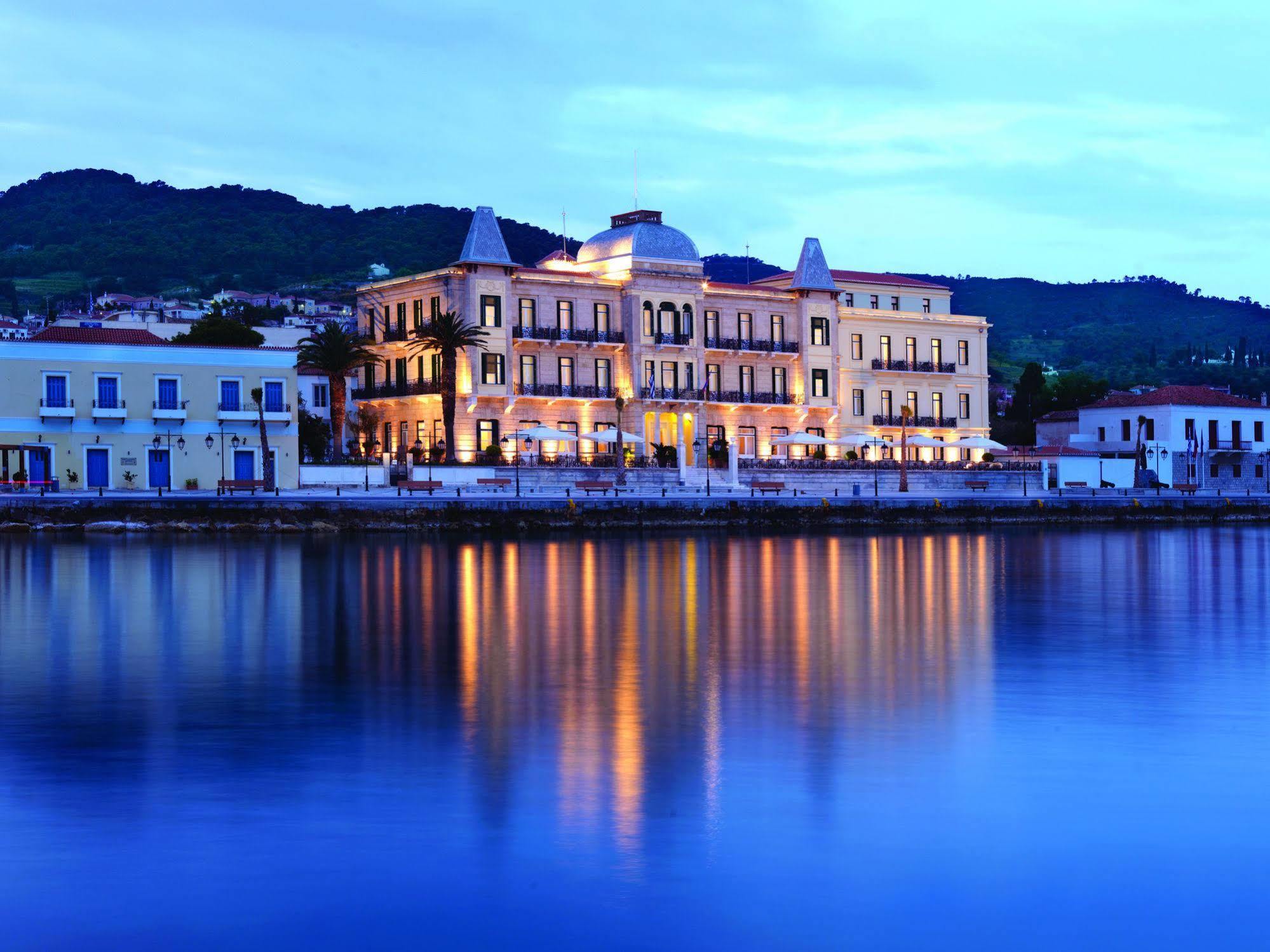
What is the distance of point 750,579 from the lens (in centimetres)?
3231

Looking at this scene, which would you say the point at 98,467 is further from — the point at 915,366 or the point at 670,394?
the point at 915,366

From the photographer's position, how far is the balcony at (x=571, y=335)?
234 ft

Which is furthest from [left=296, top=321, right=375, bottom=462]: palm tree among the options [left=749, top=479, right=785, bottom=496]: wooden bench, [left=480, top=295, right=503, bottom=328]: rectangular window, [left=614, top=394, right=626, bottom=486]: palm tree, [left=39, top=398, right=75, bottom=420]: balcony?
[left=749, top=479, right=785, bottom=496]: wooden bench

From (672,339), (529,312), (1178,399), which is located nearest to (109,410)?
(529,312)

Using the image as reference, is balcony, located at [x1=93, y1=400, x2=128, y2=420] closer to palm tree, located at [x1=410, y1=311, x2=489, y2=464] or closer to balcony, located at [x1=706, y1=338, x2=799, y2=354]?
palm tree, located at [x1=410, y1=311, x2=489, y2=464]

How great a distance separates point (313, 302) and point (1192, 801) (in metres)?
147

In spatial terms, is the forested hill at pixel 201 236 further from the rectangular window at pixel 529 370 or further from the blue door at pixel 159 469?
the blue door at pixel 159 469

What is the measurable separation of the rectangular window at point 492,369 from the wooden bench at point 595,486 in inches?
441

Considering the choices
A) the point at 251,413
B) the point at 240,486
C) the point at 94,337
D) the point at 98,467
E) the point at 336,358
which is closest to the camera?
the point at 240,486

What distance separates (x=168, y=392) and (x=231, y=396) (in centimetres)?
241

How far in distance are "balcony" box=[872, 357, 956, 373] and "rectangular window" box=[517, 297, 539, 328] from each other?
20.6m

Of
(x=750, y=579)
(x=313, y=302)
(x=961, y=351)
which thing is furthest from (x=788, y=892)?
(x=313, y=302)

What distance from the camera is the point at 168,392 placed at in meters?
59.0

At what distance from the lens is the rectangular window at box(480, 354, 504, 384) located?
70125 mm
